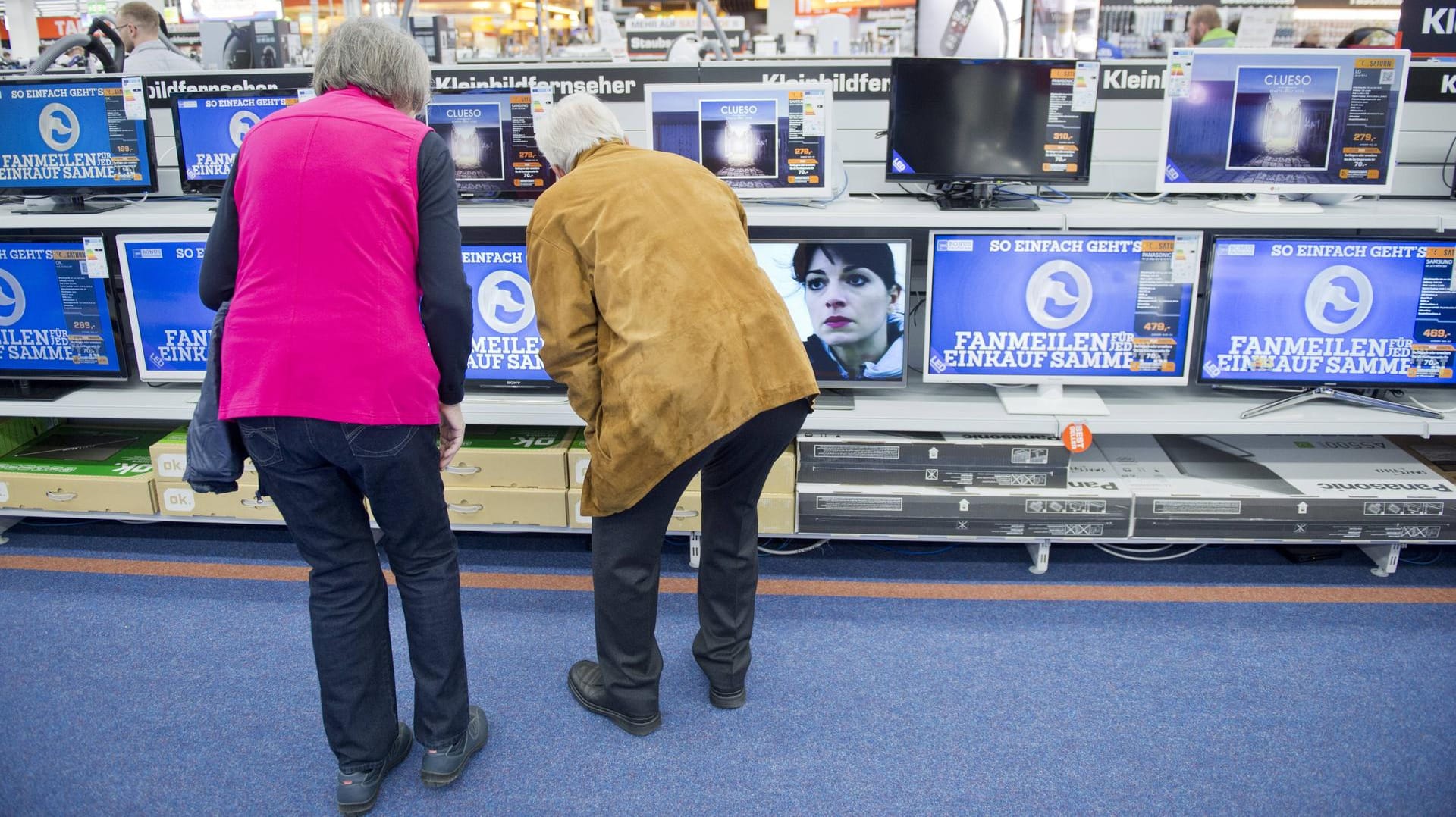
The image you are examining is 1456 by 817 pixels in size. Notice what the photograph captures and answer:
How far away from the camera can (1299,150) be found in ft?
9.62

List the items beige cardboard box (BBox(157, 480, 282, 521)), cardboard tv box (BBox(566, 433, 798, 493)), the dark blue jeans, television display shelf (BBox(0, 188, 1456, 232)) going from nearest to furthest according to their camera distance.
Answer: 1. the dark blue jeans
2. television display shelf (BBox(0, 188, 1456, 232))
3. cardboard tv box (BBox(566, 433, 798, 493))
4. beige cardboard box (BBox(157, 480, 282, 521))

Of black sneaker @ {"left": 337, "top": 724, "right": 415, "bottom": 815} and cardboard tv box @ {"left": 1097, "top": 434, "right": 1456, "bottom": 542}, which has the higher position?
cardboard tv box @ {"left": 1097, "top": 434, "right": 1456, "bottom": 542}

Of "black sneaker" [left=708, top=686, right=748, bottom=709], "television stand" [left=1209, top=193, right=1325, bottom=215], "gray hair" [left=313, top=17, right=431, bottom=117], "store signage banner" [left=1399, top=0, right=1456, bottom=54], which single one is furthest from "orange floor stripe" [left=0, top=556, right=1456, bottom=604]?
"store signage banner" [left=1399, top=0, right=1456, bottom=54]

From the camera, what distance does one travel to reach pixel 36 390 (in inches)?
130

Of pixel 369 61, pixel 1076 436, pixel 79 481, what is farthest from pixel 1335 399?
pixel 79 481

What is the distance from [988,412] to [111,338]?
9.37ft

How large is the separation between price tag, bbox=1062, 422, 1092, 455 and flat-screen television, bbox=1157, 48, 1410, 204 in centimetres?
78

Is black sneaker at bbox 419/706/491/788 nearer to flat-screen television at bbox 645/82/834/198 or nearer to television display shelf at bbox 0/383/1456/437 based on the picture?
television display shelf at bbox 0/383/1456/437

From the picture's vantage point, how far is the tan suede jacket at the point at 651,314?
6.31 ft

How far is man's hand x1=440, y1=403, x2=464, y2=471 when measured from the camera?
2037 millimetres

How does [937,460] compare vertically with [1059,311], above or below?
below

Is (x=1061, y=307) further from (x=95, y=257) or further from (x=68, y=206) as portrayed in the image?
(x=68, y=206)

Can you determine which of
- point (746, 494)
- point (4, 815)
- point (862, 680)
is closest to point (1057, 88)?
point (746, 494)

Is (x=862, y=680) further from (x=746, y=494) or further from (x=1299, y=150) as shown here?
(x=1299, y=150)
